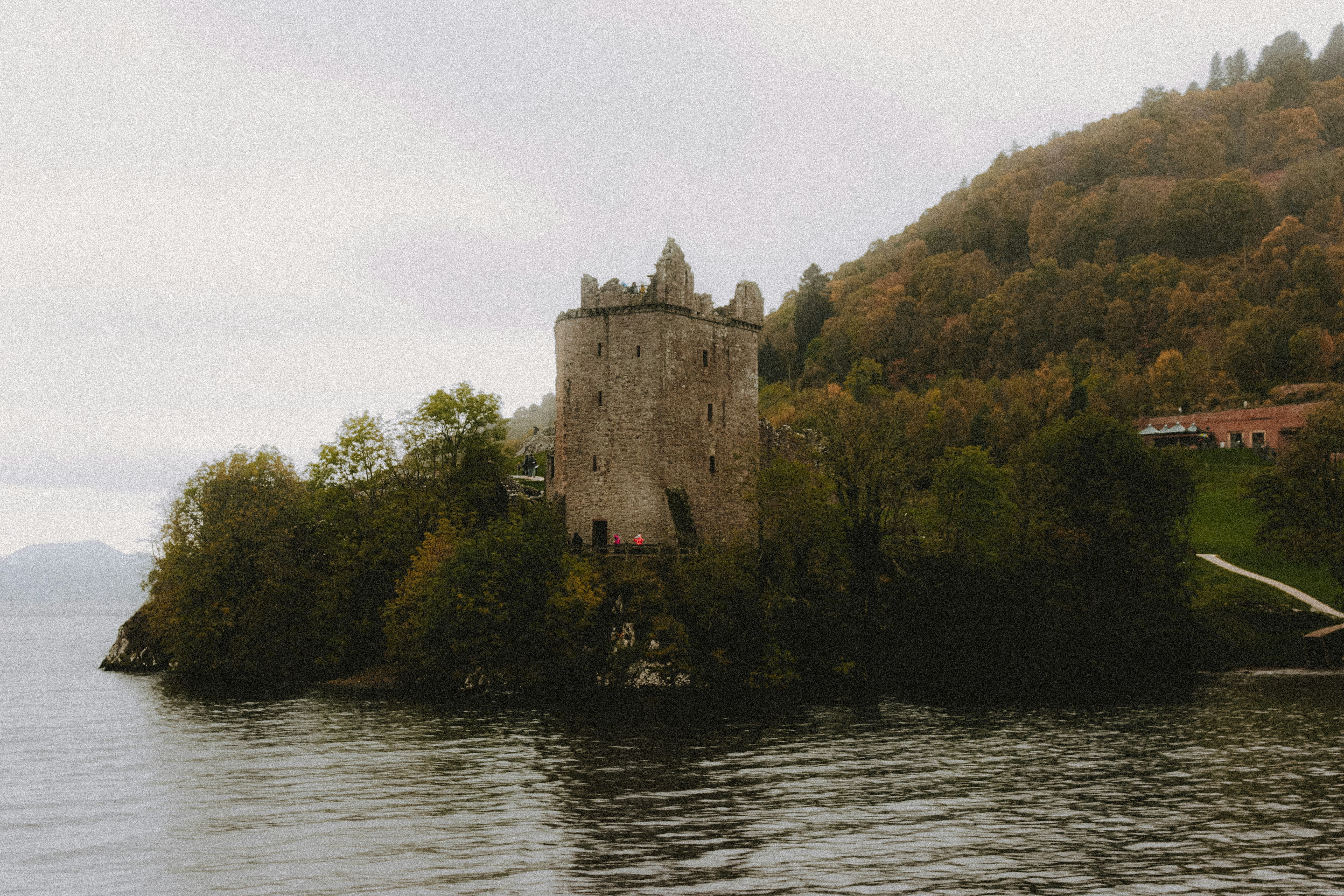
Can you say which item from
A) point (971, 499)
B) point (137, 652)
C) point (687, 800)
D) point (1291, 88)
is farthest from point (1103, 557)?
point (1291, 88)

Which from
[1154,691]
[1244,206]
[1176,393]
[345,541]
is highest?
[1244,206]

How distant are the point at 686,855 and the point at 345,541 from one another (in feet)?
123

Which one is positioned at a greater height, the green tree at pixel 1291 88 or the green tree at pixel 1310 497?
the green tree at pixel 1291 88

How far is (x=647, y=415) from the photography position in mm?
51344

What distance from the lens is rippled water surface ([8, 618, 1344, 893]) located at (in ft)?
62.7

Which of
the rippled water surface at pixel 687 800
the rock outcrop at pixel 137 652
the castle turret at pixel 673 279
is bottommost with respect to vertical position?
the rippled water surface at pixel 687 800

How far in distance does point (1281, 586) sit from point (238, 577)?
173 feet

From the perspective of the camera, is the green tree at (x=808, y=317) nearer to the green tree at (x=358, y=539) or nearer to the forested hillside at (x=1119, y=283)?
the forested hillside at (x=1119, y=283)

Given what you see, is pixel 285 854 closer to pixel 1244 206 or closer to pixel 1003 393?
pixel 1003 393

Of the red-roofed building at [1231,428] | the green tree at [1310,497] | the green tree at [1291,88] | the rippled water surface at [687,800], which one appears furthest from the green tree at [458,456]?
the green tree at [1291,88]

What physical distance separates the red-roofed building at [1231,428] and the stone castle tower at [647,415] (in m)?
52.5

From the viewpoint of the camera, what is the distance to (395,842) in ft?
70.5

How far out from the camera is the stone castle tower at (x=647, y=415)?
51312mm

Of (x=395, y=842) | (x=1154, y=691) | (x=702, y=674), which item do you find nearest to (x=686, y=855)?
(x=395, y=842)
